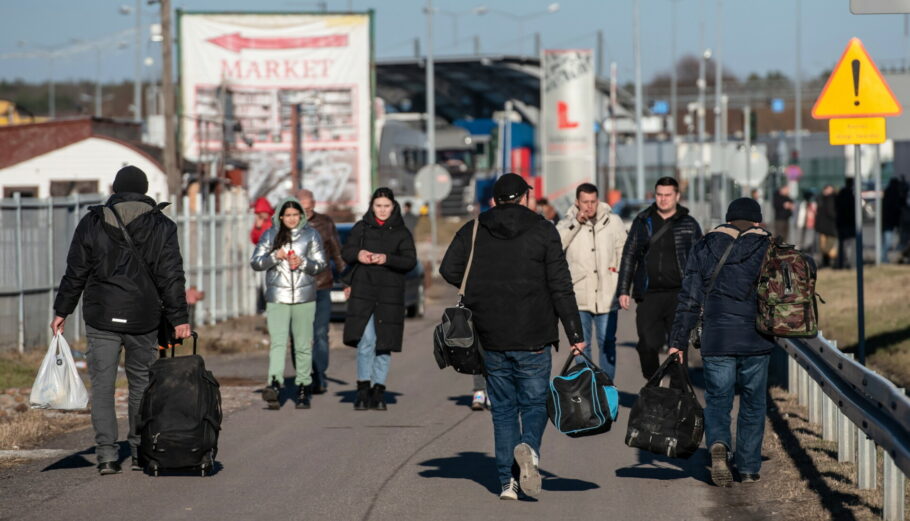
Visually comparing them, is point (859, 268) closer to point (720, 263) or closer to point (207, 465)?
point (720, 263)

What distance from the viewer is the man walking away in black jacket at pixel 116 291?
9086mm

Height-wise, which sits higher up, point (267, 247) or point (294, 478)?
point (267, 247)

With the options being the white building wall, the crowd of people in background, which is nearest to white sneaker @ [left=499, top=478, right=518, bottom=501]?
the crowd of people in background

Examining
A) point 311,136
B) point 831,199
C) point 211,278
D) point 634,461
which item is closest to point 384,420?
point 634,461

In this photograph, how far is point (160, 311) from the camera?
9.24m

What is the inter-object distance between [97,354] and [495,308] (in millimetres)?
2651

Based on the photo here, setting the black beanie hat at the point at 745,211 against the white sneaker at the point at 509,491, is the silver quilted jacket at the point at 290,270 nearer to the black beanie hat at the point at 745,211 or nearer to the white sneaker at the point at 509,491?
the black beanie hat at the point at 745,211

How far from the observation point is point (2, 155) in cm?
3266

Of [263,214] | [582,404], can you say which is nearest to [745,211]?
[582,404]

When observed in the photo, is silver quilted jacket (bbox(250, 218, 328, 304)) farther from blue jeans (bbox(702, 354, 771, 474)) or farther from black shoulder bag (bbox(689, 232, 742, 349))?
blue jeans (bbox(702, 354, 771, 474))

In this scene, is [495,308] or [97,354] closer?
→ [495,308]

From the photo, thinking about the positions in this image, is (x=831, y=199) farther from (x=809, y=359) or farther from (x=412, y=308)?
(x=809, y=359)

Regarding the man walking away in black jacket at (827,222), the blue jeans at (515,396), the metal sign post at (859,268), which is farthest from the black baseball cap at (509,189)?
the man walking away in black jacket at (827,222)

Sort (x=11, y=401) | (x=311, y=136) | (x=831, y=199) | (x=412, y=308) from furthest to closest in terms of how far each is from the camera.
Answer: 1. (x=311, y=136)
2. (x=831, y=199)
3. (x=412, y=308)
4. (x=11, y=401)
